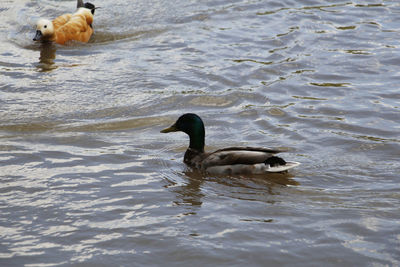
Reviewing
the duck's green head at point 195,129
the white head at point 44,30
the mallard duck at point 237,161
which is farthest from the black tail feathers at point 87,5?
the mallard duck at point 237,161

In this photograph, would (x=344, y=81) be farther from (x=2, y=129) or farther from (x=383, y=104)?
(x=2, y=129)

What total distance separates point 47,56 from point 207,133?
16.6 feet

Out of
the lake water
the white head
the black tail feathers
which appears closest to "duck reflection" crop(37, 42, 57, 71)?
the lake water

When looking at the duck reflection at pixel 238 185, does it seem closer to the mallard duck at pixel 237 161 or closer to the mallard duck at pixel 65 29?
the mallard duck at pixel 237 161

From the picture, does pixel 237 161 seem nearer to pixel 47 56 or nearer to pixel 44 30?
pixel 47 56

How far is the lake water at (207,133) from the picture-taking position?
6043 mm

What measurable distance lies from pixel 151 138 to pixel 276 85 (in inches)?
118

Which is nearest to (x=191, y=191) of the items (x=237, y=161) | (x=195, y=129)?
(x=237, y=161)

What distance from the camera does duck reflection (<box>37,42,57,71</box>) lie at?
39.7 ft

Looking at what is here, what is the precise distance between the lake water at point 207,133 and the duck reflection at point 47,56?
0.21 ft

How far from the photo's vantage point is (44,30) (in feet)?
44.4

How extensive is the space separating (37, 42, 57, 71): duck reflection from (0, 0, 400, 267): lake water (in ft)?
0.21

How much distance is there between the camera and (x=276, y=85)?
1109cm

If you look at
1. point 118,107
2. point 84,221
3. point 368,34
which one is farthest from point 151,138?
point 368,34
